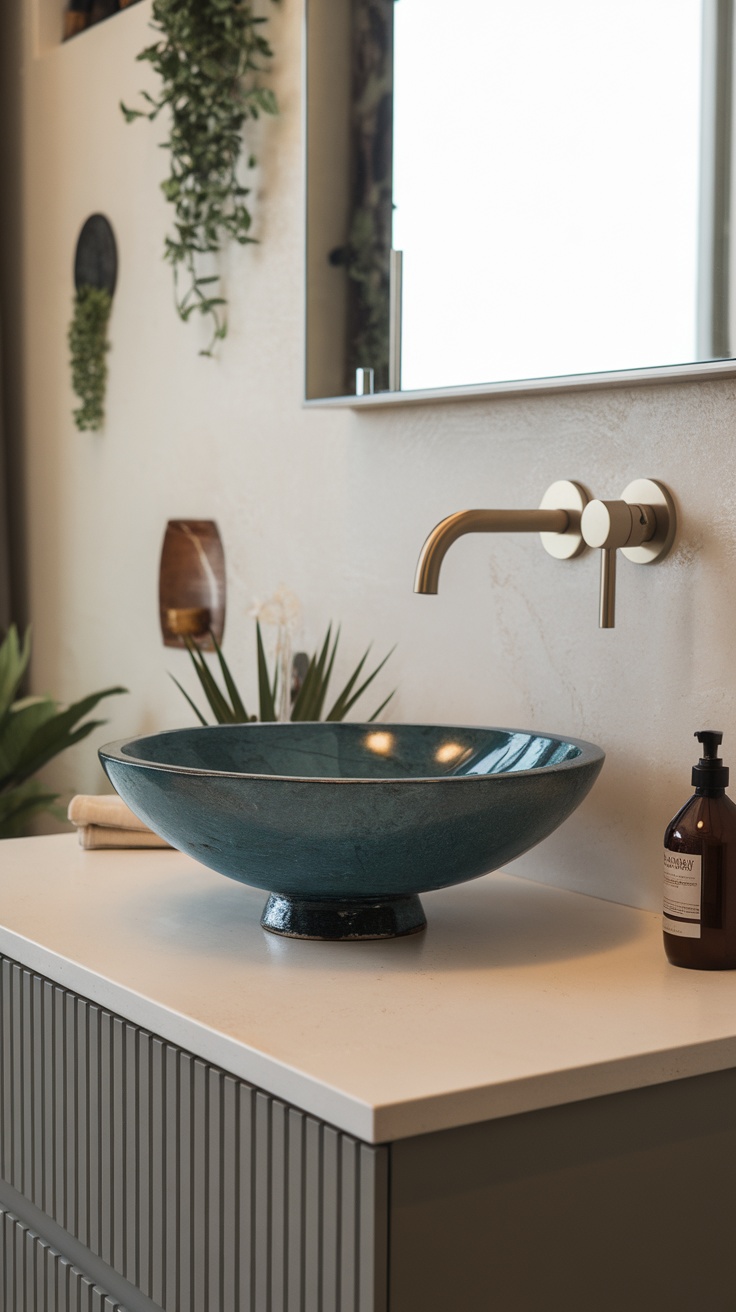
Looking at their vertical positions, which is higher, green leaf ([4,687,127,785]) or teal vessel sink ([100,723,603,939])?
teal vessel sink ([100,723,603,939])

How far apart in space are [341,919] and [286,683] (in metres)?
0.62

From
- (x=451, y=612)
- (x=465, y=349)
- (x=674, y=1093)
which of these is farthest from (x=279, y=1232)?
(x=465, y=349)

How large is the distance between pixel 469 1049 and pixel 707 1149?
0.58ft

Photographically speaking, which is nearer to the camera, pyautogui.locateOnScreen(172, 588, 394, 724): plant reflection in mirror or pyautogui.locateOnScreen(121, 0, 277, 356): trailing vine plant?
pyautogui.locateOnScreen(172, 588, 394, 724): plant reflection in mirror

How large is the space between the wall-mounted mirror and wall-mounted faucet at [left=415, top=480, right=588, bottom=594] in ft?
0.39

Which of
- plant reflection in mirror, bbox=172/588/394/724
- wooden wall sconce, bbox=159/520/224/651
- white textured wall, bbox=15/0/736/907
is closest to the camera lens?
white textured wall, bbox=15/0/736/907

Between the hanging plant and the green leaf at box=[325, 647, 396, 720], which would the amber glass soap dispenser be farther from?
the hanging plant

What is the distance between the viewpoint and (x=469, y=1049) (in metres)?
0.88

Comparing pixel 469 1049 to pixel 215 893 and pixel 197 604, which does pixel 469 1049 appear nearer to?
pixel 215 893

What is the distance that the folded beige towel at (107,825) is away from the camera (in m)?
1.45

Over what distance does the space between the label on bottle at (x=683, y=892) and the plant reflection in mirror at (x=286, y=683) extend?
19.2 inches

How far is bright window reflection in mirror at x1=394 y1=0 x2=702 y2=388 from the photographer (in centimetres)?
123

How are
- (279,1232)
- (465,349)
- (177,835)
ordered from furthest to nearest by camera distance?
(465,349) < (177,835) < (279,1232)

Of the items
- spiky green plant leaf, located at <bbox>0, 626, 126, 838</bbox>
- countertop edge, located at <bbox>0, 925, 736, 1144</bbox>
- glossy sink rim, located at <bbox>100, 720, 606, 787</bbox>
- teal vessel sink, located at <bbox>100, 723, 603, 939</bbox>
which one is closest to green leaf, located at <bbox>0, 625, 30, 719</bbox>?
spiky green plant leaf, located at <bbox>0, 626, 126, 838</bbox>
